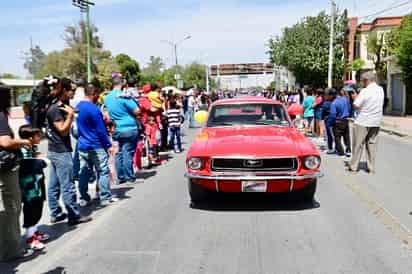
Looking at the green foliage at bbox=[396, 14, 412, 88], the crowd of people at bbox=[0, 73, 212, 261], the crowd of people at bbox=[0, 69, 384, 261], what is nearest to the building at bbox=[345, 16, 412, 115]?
the green foliage at bbox=[396, 14, 412, 88]

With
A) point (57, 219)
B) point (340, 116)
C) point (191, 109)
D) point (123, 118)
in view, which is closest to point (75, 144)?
point (123, 118)

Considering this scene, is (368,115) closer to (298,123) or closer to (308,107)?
(298,123)

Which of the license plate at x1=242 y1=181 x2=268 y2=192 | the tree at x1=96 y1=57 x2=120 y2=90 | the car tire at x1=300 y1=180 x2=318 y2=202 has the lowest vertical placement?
the car tire at x1=300 y1=180 x2=318 y2=202

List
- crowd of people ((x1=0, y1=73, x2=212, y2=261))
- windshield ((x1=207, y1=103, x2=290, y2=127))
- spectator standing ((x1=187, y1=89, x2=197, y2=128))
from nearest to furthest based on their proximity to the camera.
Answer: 1. crowd of people ((x1=0, y1=73, x2=212, y2=261))
2. windshield ((x1=207, y1=103, x2=290, y2=127))
3. spectator standing ((x1=187, y1=89, x2=197, y2=128))

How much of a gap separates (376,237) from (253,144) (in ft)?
6.32

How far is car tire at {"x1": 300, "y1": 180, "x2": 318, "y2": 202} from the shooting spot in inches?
238

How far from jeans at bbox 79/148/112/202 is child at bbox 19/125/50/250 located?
1.41 meters

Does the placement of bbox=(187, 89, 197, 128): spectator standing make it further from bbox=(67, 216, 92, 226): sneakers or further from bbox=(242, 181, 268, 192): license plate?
bbox=(242, 181, 268, 192): license plate

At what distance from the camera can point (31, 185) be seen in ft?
15.5

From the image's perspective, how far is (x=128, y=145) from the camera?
309 inches

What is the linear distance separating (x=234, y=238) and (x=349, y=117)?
6708 millimetres

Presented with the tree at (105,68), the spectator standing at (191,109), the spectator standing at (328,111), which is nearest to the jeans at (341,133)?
the spectator standing at (328,111)

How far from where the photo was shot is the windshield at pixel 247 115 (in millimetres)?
7484

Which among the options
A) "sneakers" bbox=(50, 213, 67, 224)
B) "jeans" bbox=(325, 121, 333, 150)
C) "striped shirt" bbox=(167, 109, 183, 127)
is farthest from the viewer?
"striped shirt" bbox=(167, 109, 183, 127)
